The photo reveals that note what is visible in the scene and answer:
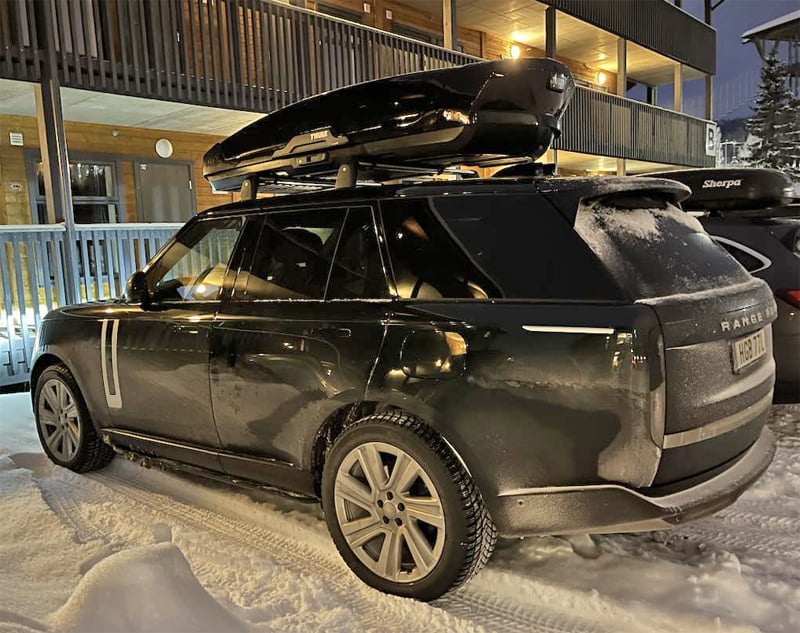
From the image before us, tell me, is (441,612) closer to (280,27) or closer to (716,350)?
(716,350)

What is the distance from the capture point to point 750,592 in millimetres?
2578

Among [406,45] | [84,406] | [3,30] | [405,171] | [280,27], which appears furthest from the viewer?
[406,45]

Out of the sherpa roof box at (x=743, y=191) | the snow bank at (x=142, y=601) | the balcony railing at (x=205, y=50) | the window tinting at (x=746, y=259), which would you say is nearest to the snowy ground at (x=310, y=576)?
the snow bank at (x=142, y=601)

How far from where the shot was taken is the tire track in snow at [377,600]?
2.45 m

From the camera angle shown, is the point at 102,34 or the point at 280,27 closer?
the point at 102,34

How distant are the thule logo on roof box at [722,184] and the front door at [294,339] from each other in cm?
358

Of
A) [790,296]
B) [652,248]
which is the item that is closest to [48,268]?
[652,248]

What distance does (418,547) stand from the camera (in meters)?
2.60

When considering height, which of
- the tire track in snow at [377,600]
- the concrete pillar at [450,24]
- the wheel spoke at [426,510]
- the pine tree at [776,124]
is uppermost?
the pine tree at [776,124]

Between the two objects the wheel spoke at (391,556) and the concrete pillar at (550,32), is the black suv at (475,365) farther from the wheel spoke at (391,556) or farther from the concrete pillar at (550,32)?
the concrete pillar at (550,32)

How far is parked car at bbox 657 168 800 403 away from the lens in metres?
4.34

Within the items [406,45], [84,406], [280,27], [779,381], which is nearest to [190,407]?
[84,406]

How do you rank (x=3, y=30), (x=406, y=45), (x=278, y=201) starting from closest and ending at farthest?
(x=278, y=201), (x=3, y=30), (x=406, y=45)

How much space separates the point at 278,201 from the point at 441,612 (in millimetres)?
2112
